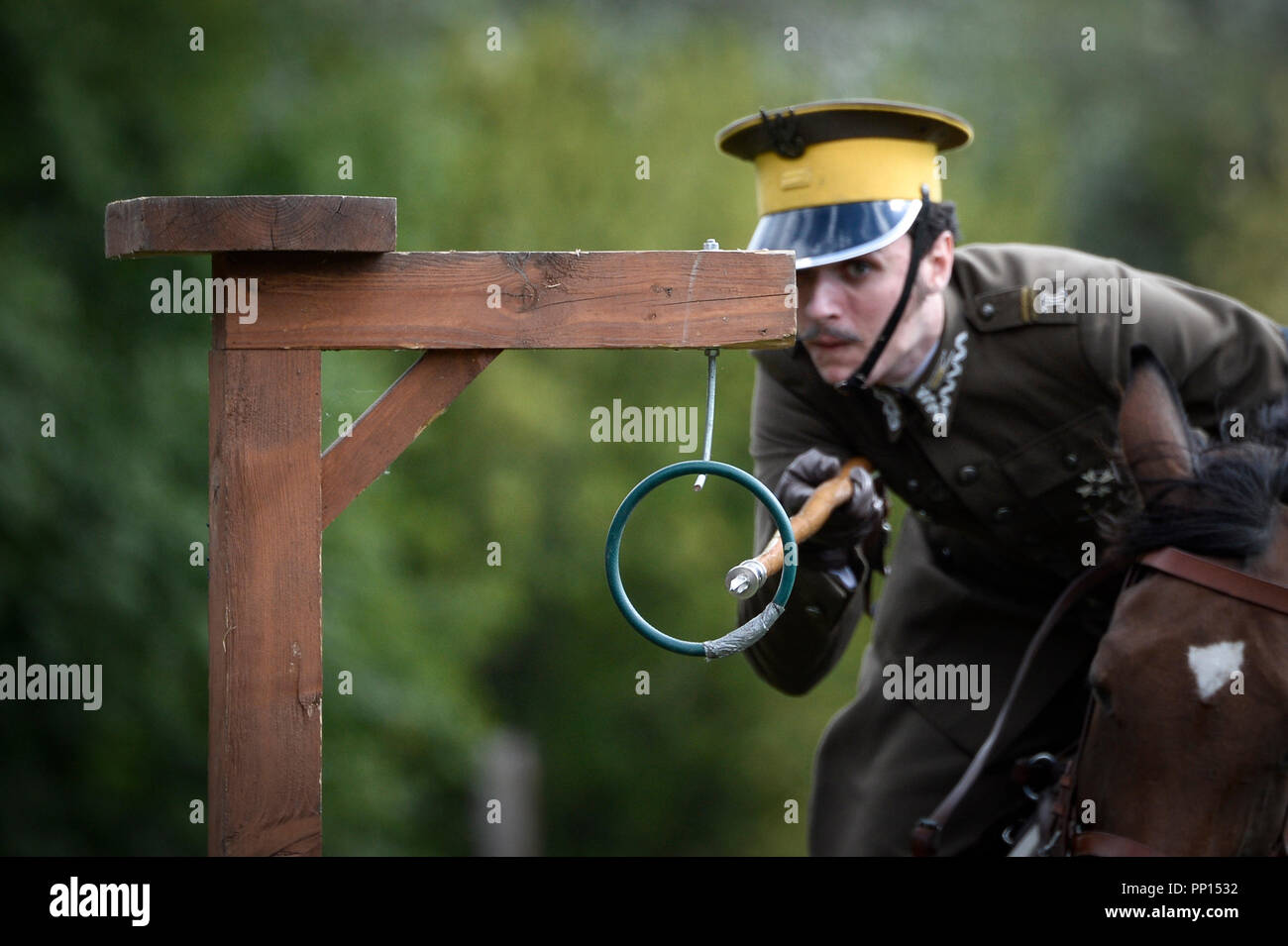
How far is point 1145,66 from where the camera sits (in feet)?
66.7

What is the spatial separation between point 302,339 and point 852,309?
154 cm

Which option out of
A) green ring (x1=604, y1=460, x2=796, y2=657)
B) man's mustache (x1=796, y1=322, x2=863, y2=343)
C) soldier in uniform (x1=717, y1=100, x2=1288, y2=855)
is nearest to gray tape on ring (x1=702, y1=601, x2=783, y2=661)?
green ring (x1=604, y1=460, x2=796, y2=657)

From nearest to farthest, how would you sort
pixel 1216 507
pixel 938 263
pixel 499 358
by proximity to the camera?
pixel 1216 507 < pixel 938 263 < pixel 499 358

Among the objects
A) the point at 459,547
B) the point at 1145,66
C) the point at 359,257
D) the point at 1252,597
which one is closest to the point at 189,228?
the point at 359,257

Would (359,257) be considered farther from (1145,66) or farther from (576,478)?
(1145,66)

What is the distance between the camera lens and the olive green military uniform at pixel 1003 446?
365 cm

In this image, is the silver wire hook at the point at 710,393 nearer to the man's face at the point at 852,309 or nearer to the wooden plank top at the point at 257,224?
the wooden plank top at the point at 257,224

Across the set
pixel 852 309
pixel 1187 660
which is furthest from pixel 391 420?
pixel 852 309

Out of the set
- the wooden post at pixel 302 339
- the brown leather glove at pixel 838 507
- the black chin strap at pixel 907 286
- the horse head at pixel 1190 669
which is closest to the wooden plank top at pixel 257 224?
the wooden post at pixel 302 339

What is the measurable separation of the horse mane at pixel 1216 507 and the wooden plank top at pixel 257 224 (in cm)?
142

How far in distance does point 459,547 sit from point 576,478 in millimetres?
1407

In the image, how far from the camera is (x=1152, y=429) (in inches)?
116

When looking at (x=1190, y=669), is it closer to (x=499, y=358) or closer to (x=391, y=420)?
(x=391, y=420)
